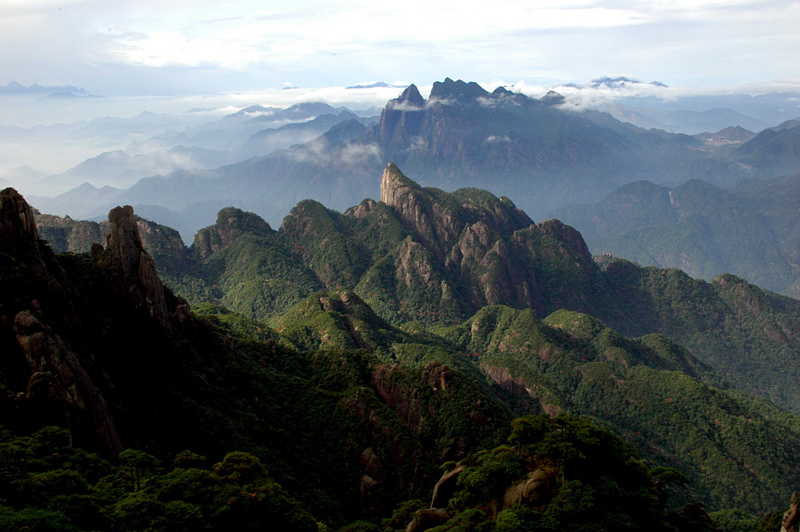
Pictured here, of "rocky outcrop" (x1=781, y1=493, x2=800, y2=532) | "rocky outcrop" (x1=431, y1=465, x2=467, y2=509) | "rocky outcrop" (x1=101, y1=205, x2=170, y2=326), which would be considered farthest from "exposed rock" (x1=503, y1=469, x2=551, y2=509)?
"rocky outcrop" (x1=101, y1=205, x2=170, y2=326)

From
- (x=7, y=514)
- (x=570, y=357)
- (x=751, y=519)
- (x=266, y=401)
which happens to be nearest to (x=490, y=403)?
(x=266, y=401)

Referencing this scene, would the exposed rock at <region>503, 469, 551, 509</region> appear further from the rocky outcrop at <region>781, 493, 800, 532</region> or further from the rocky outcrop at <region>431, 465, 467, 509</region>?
the rocky outcrop at <region>781, 493, 800, 532</region>

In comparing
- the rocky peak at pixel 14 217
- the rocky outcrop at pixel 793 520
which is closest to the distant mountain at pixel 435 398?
the rocky peak at pixel 14 217

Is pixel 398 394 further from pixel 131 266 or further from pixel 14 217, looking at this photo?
pixel 14 217

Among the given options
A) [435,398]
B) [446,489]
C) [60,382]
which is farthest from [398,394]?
[60,382]

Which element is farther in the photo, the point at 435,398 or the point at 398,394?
the point at 398,394

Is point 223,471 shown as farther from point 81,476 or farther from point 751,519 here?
point 751,519
